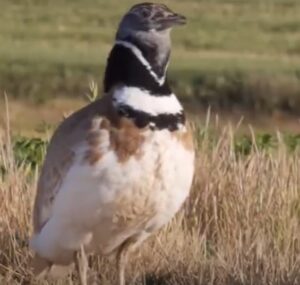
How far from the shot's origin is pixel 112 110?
22.1 feet

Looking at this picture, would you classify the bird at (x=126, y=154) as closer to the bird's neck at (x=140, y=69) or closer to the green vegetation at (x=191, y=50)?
the bird's neck at (x=140, y=69)

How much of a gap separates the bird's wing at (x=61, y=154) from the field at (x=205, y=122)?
1.55 ft

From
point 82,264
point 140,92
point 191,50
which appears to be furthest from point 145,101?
point 191,50

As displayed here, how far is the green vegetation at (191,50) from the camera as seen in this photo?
2339cm

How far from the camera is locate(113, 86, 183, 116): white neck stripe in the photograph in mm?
6691

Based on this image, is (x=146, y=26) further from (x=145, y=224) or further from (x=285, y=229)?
(x=285, y=229)

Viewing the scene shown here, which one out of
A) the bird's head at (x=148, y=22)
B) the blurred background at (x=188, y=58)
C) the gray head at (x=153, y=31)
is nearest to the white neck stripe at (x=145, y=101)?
the gray head at (x=153, y=31)

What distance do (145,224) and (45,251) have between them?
1.75 feet

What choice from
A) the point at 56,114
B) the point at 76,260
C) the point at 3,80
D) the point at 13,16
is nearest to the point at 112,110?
the point at 76,260

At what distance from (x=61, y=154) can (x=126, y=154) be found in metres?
0.43

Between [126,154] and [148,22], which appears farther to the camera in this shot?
[148,22]

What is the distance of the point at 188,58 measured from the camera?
102 feet

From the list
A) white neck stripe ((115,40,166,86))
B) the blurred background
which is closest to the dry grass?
white neck stripe ((115,40,166,86))

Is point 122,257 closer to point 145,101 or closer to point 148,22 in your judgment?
point 145,101
